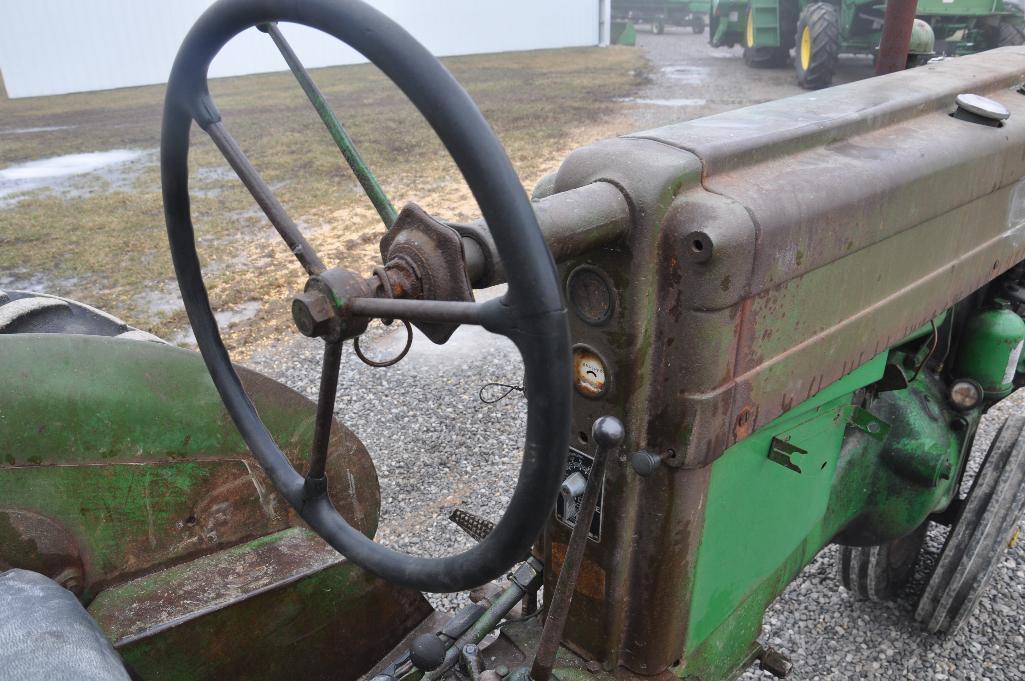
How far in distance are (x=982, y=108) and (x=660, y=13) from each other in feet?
65.9

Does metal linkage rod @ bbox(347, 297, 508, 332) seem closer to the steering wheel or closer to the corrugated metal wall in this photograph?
the steering wheel

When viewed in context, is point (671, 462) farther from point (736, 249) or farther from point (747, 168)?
point (747, 168)

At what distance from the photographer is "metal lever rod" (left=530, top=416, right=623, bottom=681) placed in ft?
3.20

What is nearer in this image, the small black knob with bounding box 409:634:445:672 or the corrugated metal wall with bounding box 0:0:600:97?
the small black knob with bounding box 409:634:445:672

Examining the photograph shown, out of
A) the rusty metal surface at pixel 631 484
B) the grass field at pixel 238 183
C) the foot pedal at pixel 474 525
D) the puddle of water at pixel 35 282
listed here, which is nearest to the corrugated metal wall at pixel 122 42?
the grass field at pixel 238 183

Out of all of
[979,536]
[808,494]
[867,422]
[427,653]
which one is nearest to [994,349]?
[979,536]

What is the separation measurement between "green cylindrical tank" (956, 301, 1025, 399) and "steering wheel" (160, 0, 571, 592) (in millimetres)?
1567

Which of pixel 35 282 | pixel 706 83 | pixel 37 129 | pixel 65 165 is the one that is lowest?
pixel 706 83

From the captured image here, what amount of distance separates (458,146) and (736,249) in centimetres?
45

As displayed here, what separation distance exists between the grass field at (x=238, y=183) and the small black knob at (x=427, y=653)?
263 cm

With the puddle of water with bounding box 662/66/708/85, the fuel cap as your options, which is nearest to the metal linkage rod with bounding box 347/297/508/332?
the fuel cap

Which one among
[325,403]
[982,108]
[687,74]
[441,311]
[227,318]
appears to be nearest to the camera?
[441,311]

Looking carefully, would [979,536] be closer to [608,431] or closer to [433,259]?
[608,431]

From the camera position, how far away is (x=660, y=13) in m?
20.0
